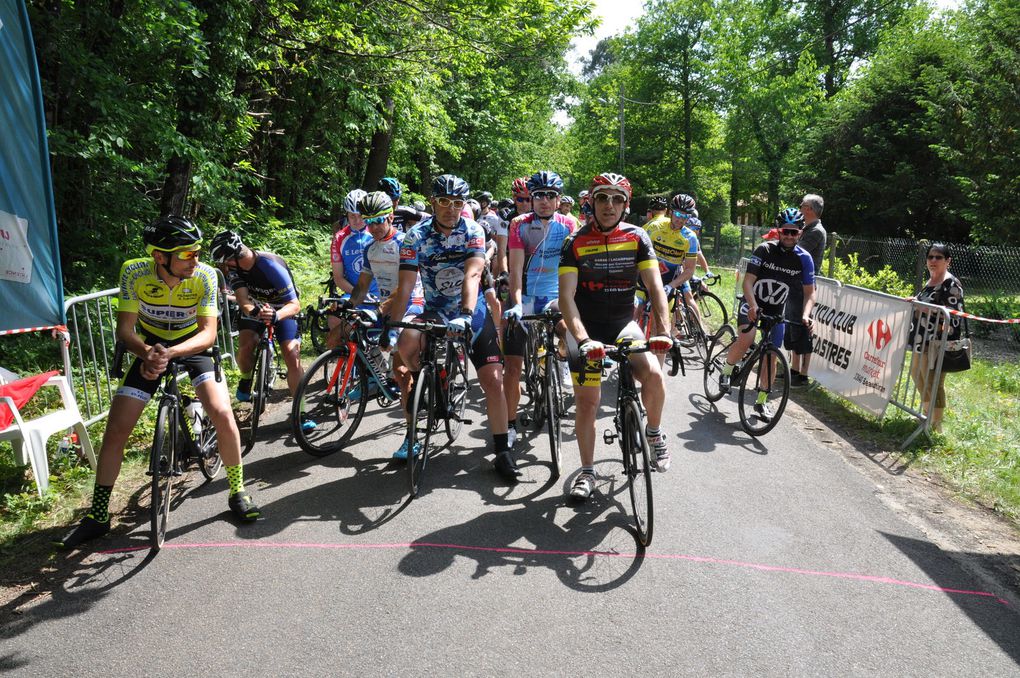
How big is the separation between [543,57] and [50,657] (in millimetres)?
30185

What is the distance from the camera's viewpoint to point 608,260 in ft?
15.7

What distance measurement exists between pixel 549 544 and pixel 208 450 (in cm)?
264

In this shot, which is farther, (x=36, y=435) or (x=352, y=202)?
(x=352, y=202)

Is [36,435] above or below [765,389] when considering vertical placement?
above

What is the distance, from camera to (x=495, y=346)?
5523 millimetres

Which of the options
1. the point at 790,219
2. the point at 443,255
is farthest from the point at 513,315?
the point at 790,219

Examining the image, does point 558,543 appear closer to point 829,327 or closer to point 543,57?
point 829,327

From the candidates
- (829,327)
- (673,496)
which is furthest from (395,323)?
(829,327)

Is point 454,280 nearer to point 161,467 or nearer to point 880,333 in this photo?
point 161,467

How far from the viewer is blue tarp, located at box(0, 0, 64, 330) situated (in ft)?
17.5

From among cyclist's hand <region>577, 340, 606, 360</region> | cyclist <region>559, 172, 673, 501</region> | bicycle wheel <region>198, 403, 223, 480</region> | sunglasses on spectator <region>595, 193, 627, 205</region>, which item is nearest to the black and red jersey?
cyclist <region>559, 172, 673, 501</region>

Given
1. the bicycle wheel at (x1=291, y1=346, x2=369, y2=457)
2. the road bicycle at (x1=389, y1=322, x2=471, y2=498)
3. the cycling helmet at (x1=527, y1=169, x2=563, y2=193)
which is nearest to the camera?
the road bicycle at (x1=389, y1=322, x2=471, y2=498)

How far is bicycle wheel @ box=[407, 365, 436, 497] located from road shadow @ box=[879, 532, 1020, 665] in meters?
3.25

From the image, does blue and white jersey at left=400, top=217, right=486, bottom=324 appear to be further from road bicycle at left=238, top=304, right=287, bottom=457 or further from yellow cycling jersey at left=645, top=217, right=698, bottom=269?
yellow cycling jersey at left=645, top=217, right=698, bottom=269
